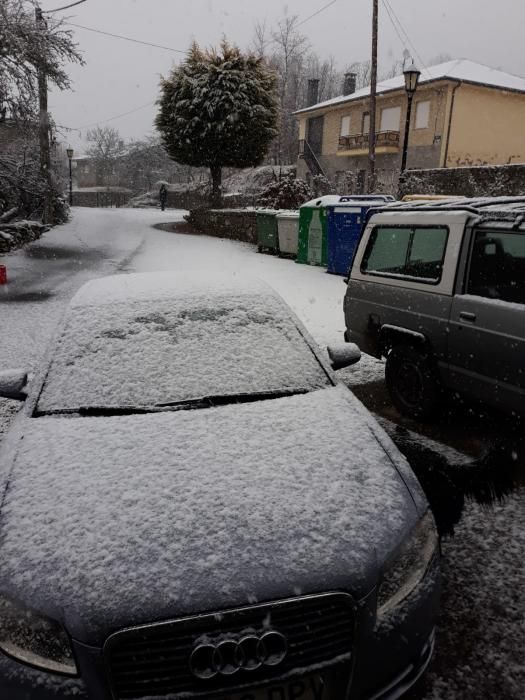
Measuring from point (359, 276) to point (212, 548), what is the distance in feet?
14.2

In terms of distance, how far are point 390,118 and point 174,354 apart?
36453 millimetres

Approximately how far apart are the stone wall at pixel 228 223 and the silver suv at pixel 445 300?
1612 cm

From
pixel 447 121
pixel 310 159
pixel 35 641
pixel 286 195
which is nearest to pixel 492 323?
pixel 35 641

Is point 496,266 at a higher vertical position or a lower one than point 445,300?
higher

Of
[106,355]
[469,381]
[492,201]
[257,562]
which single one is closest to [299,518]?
[257,562]

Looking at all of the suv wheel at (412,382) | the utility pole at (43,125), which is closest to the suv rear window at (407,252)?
the suv wheel at (412,382)

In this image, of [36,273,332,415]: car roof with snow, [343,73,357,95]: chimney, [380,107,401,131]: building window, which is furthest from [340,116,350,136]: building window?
[36,273,332,415]: car roof with snow

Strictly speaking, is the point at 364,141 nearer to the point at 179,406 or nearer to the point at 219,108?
the point at 219,108

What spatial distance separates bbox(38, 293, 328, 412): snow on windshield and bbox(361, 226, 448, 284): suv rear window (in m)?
2.00

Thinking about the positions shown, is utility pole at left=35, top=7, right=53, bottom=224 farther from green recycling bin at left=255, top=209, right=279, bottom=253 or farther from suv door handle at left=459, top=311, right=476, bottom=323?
suv door handle at left=459, top=311, right=476, bottom=323

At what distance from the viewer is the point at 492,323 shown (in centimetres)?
430

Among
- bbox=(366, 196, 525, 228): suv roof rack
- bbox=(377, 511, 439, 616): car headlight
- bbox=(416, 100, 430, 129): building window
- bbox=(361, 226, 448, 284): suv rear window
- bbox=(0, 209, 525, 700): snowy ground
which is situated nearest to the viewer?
bbox=(377, 511, 439, 616): car headlight

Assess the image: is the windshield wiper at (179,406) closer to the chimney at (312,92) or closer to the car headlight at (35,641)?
the car headlight at (35,641)

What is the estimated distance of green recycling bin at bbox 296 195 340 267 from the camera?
1474 centimetres
